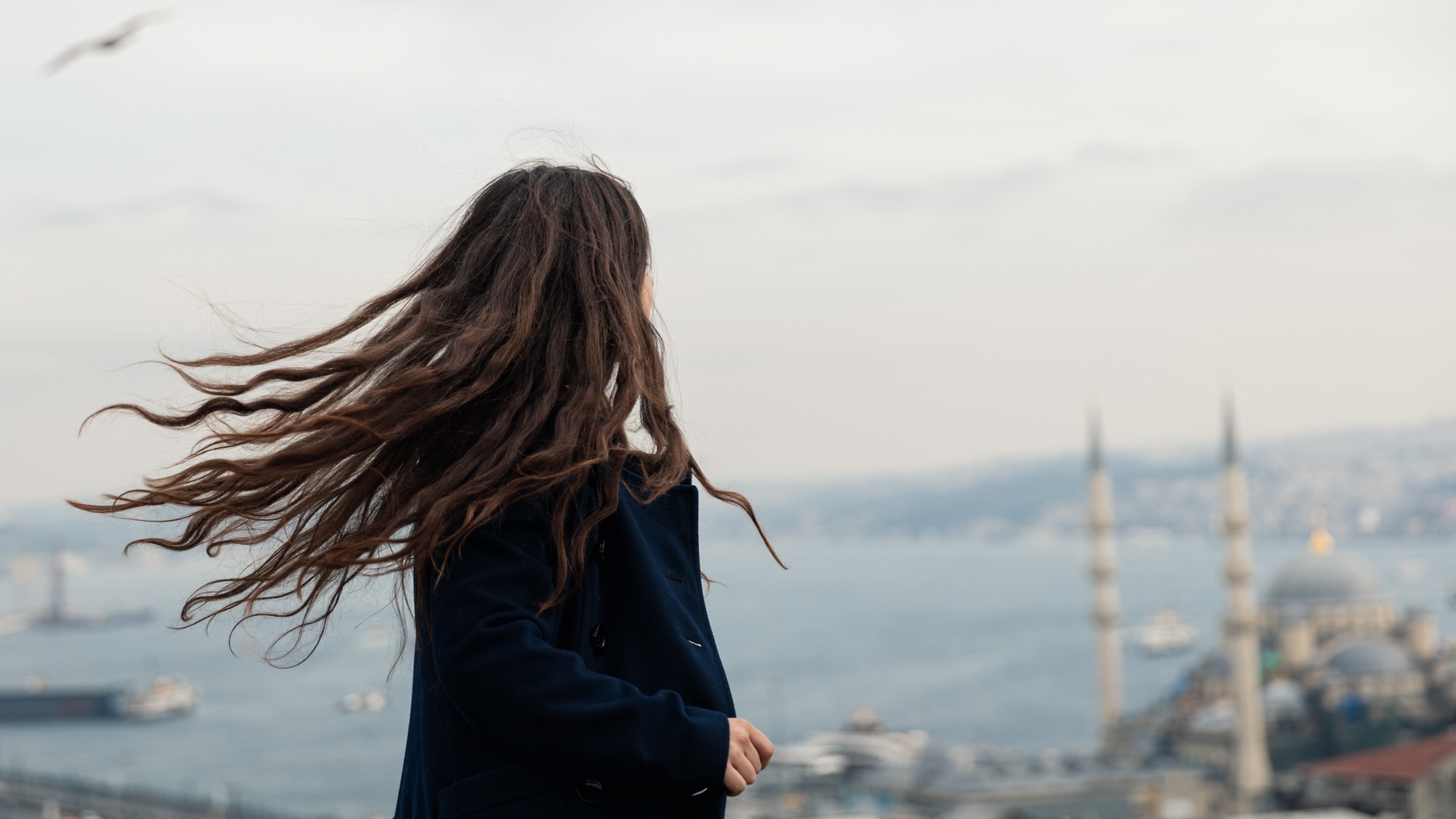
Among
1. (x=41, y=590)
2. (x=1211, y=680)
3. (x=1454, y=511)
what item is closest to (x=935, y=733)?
(x=1211, y=680)

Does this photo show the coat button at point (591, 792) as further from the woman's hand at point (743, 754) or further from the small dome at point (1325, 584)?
the small dome at point (1325, 584)

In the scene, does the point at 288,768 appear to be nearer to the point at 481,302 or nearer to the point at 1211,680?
the point at 1211,680

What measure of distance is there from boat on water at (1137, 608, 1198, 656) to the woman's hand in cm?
5358

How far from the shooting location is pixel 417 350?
918 millimetres

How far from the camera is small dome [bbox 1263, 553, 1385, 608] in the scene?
24.4m

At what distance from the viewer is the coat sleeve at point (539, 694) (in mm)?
792

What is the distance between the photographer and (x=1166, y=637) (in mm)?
50938

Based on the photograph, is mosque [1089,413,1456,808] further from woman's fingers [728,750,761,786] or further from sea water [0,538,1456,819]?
woman's fingers [728,750,761,786]

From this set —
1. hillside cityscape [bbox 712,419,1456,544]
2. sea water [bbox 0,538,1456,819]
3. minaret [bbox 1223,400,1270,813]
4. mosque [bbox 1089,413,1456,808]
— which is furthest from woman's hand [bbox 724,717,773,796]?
hillside cityscape [bbox 712,419,1456,544]

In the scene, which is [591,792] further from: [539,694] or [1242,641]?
[1242,641]

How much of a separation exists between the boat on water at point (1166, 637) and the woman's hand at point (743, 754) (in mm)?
53580

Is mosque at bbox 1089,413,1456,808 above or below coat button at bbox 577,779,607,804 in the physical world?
below

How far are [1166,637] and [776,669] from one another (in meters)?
15.5

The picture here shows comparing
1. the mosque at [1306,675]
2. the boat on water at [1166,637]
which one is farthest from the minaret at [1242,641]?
the boat on water at [1166,637]
